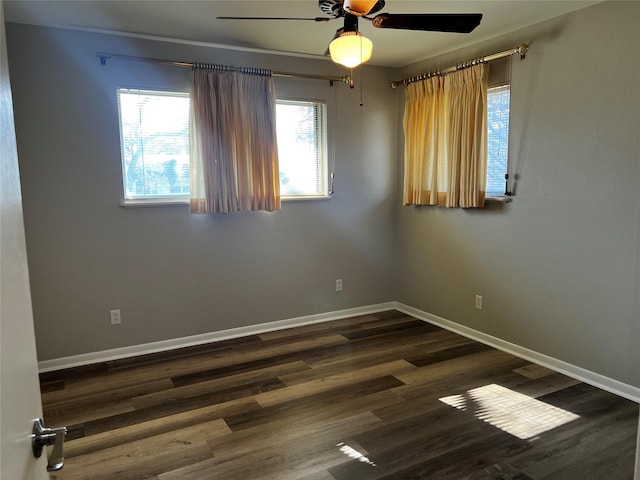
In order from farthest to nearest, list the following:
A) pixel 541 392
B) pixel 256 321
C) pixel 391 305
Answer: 1. pixel 391 305
2. pixel 256 321
3. pixel 541 392

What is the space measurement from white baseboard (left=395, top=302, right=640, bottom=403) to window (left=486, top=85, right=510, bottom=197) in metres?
1.25

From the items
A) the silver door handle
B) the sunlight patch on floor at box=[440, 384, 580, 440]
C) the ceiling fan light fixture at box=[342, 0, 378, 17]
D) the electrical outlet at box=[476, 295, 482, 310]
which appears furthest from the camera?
the electrical outlet at box=[476, 295, 482, 310]

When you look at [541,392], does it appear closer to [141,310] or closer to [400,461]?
[400,461]

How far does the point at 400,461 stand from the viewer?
2252 mm

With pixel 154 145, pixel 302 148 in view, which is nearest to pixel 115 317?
pixel 154 145

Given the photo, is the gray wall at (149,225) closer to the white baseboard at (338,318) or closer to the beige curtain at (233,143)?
the white baseboard at (338,318)

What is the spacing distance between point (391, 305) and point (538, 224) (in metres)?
1.97

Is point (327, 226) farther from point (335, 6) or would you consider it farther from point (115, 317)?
point (335, 6)

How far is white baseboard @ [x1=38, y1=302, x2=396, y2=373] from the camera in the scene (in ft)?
11.2

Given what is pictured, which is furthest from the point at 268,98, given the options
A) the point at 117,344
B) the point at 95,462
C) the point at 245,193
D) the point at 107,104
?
the point at 95,462

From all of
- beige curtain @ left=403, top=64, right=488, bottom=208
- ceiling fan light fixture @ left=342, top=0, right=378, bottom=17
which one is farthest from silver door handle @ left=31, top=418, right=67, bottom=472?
beige curtain @ left=403, top=64, right=488, bottom=208

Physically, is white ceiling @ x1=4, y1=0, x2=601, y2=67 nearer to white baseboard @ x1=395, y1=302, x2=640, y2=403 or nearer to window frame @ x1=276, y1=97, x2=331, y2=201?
window frame @ x1=276, y1=97, x2=331, y2=201

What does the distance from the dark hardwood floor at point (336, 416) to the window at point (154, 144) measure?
4.52 feet

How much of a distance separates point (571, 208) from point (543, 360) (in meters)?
1.18
